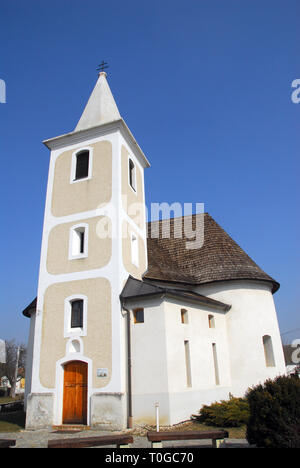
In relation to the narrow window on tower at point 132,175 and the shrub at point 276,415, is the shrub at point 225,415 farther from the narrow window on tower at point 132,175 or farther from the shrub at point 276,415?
the narrow window on tower at point 132,175

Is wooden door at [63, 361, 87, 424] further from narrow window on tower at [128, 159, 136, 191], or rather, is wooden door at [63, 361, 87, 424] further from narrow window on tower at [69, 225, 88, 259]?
narrow window on tower at [128, 159, 136, 191]

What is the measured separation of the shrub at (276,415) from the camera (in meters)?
6.93

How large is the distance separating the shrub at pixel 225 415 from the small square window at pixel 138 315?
421 cm

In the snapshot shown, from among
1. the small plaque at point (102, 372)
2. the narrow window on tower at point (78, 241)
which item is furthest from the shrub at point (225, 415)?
the narrow window on tower at point (78, 241)

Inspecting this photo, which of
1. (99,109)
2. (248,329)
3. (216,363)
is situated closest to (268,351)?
(248,329)

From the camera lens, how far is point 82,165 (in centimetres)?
1783

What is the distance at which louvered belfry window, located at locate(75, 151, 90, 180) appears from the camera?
17547mm

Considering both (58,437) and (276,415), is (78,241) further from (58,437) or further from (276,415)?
(276,415)

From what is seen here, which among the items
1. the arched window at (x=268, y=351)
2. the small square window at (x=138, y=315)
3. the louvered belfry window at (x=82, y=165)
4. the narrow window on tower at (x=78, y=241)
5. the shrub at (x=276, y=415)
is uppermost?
the louvered belfry window at (x=82, y=165)

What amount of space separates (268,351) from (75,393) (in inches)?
422

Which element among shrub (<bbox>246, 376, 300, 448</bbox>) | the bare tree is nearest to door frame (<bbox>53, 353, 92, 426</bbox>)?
shrub (<bbox>246, 376, 300, 448</bbox>)
